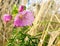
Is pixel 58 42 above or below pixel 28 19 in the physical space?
below

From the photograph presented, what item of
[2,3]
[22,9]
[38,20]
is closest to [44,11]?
[38,20]

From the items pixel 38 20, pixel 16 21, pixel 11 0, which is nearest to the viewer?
pixel 16 21

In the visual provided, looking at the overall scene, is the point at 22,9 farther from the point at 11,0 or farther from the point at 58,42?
the point at 11,0

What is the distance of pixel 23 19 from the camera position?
843mm

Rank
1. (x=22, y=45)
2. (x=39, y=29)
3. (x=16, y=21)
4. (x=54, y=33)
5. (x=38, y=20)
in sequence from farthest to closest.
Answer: (x=39, y=29), (x=38, y=20), (x=54, y=33), (x=22, y=45), (x=16, y=21)

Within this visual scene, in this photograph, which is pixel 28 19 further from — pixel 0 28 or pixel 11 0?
pixel 11 0

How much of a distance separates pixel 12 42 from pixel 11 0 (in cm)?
107

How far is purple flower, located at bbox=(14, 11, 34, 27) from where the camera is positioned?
0.81 meters

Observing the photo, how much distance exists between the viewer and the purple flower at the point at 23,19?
809 mm

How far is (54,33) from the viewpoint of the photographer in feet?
3.51

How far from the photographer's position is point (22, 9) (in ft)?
2.94

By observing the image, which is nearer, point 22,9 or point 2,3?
point 22,9

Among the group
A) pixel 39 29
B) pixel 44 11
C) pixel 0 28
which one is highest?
pixel 44 11

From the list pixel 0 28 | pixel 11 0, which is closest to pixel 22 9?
pixel 0 28
